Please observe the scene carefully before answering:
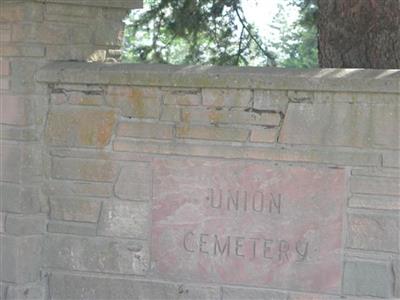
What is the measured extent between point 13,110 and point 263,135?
1.40m

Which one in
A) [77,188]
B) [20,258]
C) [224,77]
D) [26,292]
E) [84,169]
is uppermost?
[224,77]

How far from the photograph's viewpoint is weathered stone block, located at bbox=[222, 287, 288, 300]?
4348mm

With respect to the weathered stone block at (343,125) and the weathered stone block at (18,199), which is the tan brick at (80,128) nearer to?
the weathered stone block at (18,199)

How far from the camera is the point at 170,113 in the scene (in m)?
4.44

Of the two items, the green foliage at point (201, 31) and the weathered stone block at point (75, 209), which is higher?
the green foliage at point (201, 31)

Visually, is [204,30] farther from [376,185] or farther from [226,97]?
[376,185]

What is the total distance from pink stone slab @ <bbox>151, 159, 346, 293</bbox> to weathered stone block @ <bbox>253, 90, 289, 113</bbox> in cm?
30

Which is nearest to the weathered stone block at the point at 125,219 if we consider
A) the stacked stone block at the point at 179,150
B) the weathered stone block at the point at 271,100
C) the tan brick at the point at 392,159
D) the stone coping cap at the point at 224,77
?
the stacked stone block at the point at 179,150

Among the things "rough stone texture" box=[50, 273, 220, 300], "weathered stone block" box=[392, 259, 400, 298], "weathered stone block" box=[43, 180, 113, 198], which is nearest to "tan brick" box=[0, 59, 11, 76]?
"weathered stone block" box=[43, 180, 113, 198]

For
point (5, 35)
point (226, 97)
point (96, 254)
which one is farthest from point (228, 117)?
point (5, 35)

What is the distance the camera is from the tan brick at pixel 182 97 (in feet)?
14.4

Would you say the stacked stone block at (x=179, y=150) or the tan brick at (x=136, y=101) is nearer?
the stacked stone block at (x=179, y=150)

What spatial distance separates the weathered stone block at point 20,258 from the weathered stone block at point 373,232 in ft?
5.73

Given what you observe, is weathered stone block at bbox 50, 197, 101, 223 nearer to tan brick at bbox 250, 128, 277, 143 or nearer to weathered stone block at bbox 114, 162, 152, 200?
weathered stone block at bbox 114, 162, 152, 200
